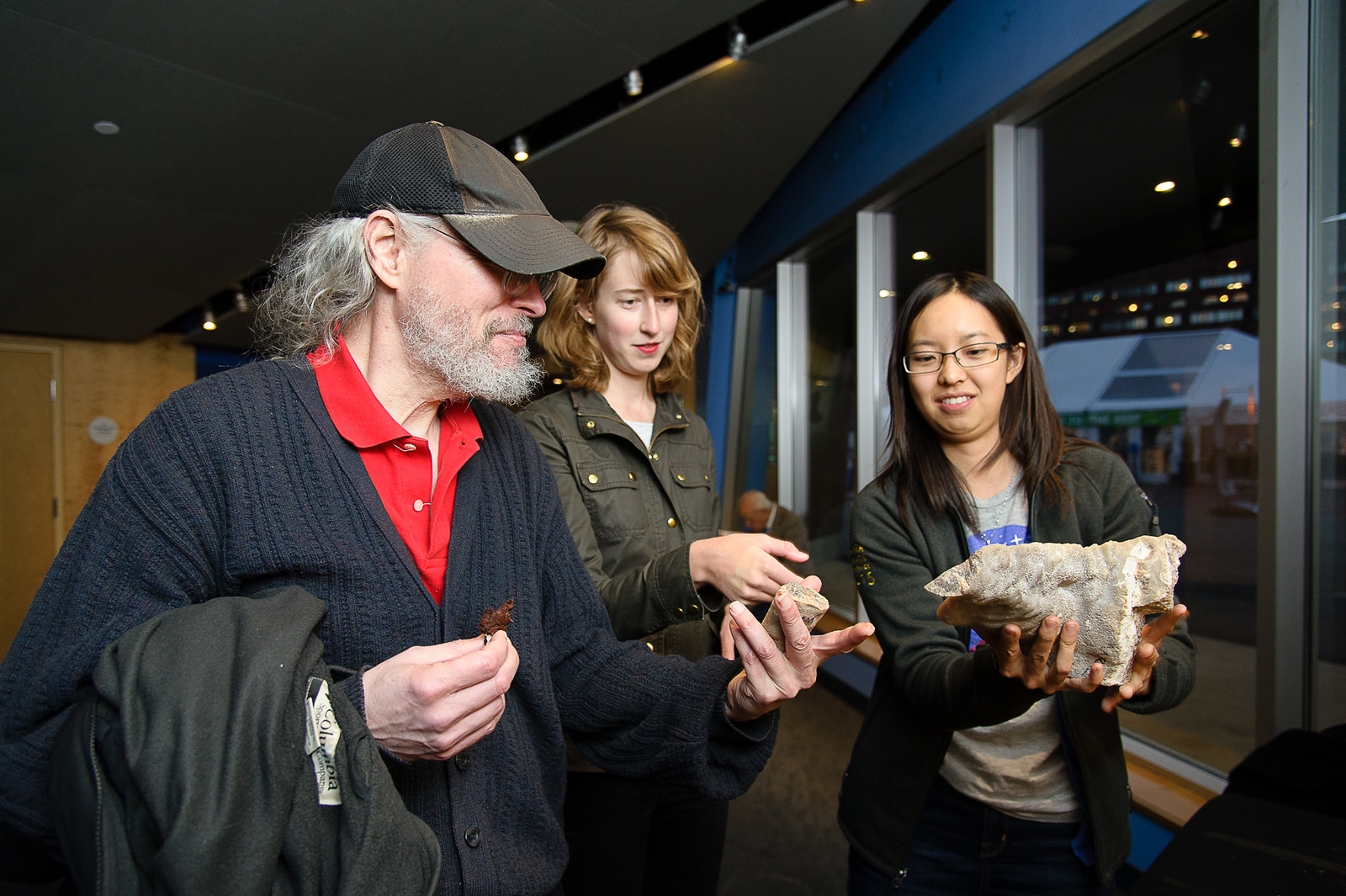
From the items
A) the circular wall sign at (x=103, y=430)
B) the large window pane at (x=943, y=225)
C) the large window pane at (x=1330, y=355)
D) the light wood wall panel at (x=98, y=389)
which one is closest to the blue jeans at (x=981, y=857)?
the large window pane at (x=1330, y=355)

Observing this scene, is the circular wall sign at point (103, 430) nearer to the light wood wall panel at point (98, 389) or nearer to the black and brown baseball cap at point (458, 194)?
the light wood wall panel at point (98, 389)

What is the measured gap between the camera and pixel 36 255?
5.27 meters

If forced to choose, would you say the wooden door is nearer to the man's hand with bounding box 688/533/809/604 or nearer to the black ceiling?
the black ceiling

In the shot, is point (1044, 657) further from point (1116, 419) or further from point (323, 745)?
point (1116, 419)

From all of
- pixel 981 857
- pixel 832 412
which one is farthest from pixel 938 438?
pixel 832 412

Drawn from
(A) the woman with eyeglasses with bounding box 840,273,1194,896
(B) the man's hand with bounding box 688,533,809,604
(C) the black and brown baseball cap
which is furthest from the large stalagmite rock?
(C) the black and brown baseball cap

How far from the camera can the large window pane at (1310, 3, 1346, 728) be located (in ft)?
5.82

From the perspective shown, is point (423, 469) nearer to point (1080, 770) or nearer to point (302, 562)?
point (302, 562)

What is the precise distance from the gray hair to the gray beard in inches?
3.0

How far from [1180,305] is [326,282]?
5077 millimetres

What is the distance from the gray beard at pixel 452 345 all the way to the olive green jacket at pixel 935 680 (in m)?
0.78

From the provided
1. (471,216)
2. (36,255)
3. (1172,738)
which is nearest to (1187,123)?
(1172,738)

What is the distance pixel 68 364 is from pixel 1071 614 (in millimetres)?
9591

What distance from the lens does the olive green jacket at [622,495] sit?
1.44m
